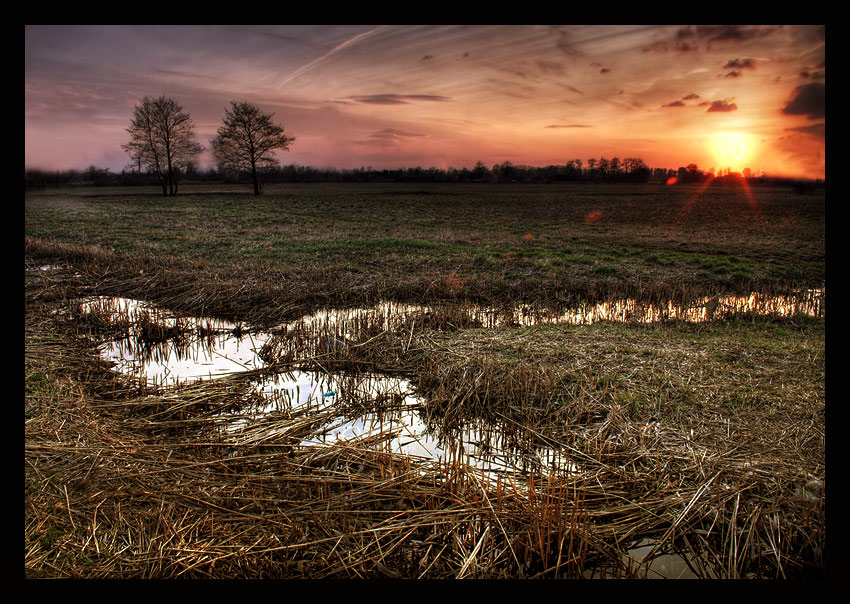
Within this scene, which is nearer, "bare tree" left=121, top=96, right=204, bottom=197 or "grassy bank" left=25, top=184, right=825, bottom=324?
"grassy bank" left=25, top=184, right=825, bottom=324

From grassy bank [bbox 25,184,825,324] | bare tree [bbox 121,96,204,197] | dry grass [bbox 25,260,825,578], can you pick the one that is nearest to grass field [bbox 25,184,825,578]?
dry grass [bbox 25,260,825,578]

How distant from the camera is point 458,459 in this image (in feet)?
18.1

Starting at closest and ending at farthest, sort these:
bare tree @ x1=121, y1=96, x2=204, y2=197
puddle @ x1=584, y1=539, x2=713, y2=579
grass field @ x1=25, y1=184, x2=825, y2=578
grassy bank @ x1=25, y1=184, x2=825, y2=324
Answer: puddle @ x1=584, y1=539, x2=713, y2=579 → grass field @ x1=25, y1=184, x2=825, y2=578 → grassy bank @ x1=25, y1=184, x2=825, y2=324 → bare tree @ x1=121, y1=96, x2=204, y2=197

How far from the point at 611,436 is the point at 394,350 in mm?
4032

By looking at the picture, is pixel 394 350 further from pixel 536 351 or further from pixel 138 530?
pixel 138 530

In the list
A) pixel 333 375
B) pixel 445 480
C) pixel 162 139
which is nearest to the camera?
pixel 445 480

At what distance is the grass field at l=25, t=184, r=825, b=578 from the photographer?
13.0ft

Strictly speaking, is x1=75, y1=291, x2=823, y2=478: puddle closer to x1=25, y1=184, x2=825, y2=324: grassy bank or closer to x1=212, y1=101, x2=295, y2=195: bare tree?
x1=25, y1=184, x2=825, y2=324: grassy bank

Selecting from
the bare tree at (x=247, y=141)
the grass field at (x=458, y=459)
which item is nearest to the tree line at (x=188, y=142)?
the bare tree at (x=247, y=141)

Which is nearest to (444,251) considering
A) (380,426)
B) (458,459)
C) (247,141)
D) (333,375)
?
(333,375)

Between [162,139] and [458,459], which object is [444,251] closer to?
[458,459]

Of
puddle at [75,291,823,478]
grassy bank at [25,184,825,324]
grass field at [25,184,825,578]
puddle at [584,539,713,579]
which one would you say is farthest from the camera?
grassy bank at [25,184,825,324]

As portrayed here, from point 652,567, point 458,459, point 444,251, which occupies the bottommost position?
point 652,567

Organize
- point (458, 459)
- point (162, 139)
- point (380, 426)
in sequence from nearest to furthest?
point (458, 459)
point (380, 426)
point (162, 139)
